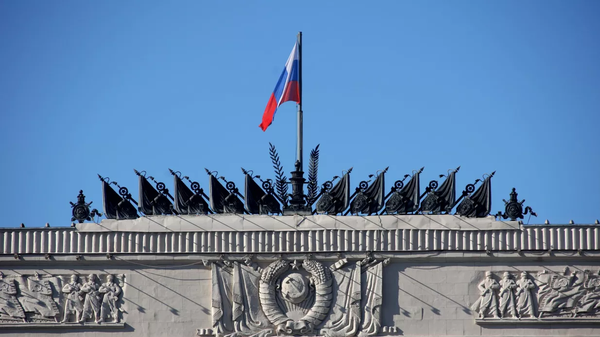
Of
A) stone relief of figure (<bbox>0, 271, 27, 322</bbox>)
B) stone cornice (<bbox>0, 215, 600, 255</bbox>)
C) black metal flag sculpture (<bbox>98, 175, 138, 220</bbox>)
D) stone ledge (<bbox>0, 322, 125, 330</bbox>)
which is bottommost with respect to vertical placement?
stone ledge (<bbox>0, 322, 125, 330</bbox>)

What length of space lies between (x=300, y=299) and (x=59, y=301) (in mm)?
5462

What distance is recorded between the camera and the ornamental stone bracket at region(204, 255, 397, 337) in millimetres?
42000

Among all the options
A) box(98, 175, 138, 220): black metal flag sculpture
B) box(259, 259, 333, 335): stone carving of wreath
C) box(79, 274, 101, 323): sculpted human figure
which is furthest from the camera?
box(98, 175, 138, 220): black metal flag sculpture

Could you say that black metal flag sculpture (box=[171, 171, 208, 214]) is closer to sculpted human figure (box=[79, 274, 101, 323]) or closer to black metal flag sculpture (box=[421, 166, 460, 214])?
sculpted human figure (box=[79, 274, 101, 323])

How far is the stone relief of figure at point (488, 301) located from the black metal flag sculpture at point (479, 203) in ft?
5.17

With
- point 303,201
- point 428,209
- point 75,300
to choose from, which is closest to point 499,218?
point 428,209

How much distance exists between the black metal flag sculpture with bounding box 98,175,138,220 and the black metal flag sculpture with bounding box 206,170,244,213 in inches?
72.3

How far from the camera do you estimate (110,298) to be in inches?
1681

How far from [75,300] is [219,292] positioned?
3.28 meters

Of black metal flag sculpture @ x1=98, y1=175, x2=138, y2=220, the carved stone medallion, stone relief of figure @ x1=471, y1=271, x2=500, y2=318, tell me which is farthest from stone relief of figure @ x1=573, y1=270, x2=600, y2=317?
black metal flag sculpture @ x1=98, y1=175, x2=138, y2=220

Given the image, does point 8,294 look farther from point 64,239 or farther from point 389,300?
point 389,300

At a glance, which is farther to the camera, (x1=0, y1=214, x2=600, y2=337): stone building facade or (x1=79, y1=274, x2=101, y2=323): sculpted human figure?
(x1=79, y1=274, x2=101, y2=323): sculpted human figure

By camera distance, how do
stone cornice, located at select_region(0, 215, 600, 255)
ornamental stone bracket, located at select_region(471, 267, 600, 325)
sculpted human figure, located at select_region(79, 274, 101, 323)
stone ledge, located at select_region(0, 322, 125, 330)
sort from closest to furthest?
ornamental stone bracket, located at select_region(471, 267, 600, 325) → stone cornice, located at select_region(0, 215, 600, 255) → stone ledge, located at select_region(0, 322, 125, 330) → sculpted human figure, located at select_region(79, 274, 101, 323)

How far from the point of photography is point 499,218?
42.6 m
